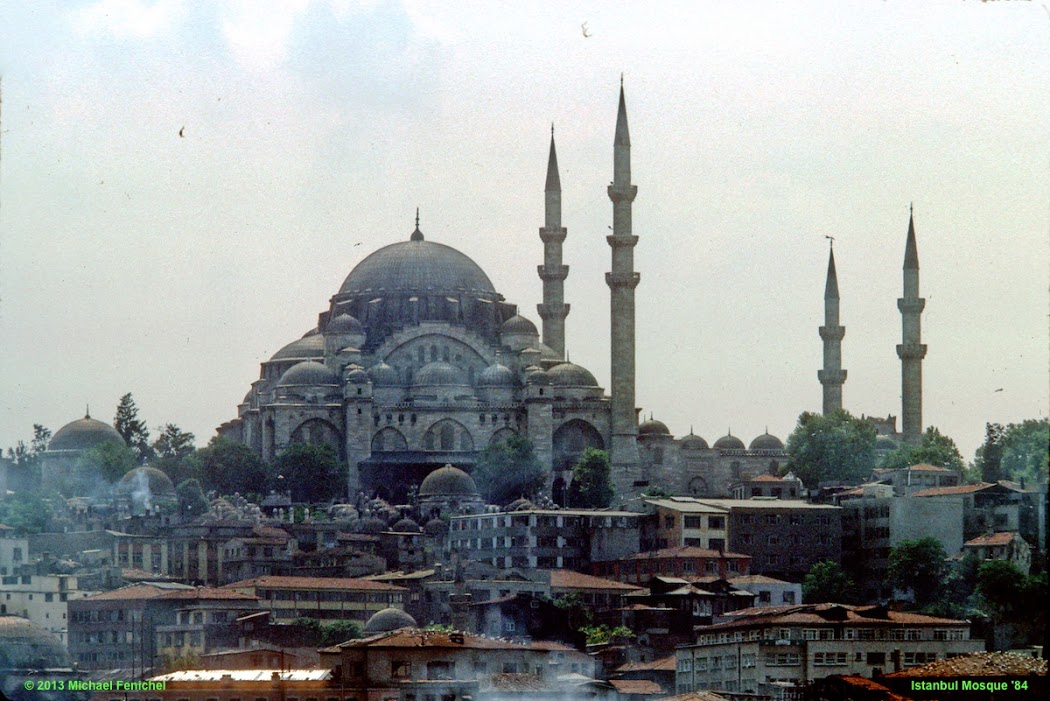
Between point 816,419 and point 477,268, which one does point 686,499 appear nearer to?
point 816,419

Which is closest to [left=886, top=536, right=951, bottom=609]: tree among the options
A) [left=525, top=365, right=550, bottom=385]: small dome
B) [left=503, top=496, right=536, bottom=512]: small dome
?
[left=503, top=496, right=536, bottom=512]: small dome

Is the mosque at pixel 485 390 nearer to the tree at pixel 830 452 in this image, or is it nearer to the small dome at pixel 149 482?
the tree at pixel 830 452

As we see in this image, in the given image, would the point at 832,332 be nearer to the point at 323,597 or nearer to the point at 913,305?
the point at 913,305

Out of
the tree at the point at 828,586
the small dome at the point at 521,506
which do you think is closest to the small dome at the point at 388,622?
the tree at the point at 828,586

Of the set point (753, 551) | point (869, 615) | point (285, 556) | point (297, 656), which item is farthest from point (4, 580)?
point (869, 615)

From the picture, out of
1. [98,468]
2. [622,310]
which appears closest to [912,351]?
[622,310]

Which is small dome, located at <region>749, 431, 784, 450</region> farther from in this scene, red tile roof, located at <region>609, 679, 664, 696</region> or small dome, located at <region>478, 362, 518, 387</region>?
red tile roof, located at <region>609, 679, 664, 696</region>
